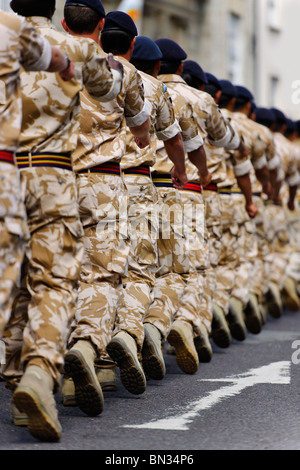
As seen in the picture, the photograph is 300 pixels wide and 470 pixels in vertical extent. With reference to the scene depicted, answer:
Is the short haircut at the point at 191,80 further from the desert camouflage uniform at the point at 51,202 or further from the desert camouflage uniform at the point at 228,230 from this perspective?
the desert camouflage uniform at the point at 51,202

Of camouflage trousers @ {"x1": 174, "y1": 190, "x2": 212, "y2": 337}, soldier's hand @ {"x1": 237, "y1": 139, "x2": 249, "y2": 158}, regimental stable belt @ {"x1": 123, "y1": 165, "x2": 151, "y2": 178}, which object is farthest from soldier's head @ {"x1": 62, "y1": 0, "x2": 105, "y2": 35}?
soldier's hand @ {"x1": 237, "y1": 139, "x2": 249, "y2": 158}

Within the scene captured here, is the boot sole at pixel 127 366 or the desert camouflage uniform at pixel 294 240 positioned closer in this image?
the boot sole at pixel 127 366

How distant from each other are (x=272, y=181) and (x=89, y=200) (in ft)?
19.1

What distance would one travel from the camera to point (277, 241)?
13695 mm

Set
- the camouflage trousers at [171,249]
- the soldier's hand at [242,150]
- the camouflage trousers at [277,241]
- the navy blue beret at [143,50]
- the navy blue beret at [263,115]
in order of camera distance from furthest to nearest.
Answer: the camouflage trousers at [277,241], the navy blue beret at [263,115], the soldier's hand at [242,150], the camouflage trousers at [171,249], the navy blue beret at [143,50]

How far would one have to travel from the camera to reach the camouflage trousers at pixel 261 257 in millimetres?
11594

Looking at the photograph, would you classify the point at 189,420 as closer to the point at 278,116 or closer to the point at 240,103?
the point at 240,103

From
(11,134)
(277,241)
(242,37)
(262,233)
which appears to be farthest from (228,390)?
(242,37)

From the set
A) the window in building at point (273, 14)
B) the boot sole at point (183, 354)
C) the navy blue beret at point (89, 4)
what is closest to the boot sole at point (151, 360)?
the boot sole at point (183, 354)

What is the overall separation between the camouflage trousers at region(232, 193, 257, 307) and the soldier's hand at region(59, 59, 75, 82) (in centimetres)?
539

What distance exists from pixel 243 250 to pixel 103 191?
4.76 metres

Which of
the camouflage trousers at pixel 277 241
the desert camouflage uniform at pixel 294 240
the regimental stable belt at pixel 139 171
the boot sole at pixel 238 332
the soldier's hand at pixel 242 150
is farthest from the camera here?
the desert camouflage uniform at pixel 294 240

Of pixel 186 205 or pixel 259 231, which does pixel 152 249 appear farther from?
pixel 259 231

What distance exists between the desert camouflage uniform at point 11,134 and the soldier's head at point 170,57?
10.6 ft
